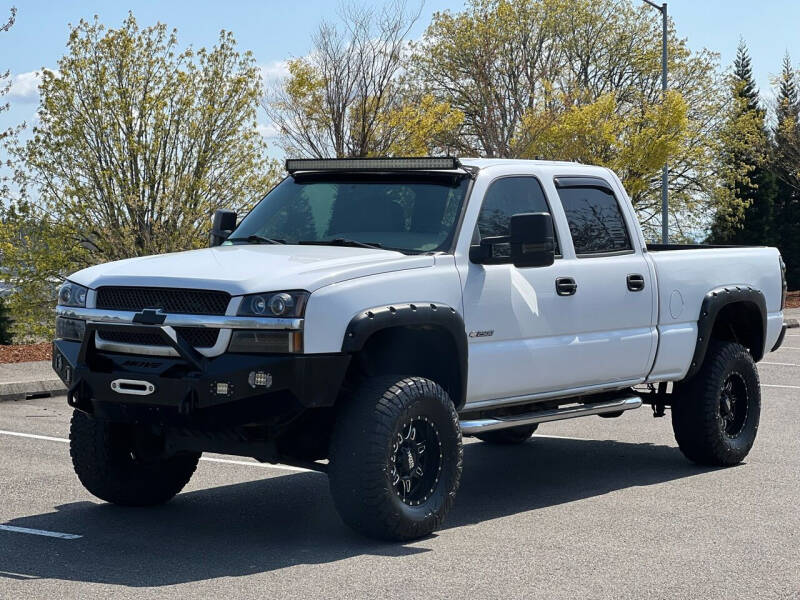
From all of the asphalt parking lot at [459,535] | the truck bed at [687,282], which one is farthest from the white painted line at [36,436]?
the truck bed at [687,282]

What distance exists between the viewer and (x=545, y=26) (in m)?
47.8

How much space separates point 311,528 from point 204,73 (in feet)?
68.4

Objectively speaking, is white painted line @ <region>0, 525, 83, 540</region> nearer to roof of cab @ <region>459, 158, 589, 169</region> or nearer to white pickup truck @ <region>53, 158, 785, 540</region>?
white pickup truck @ <region>53, 158, 785, 540</region>

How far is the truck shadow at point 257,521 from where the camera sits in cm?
617

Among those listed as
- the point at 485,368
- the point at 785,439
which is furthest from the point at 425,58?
the point at 485,368

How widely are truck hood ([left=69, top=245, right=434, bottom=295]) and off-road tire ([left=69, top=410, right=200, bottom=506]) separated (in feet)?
3.05

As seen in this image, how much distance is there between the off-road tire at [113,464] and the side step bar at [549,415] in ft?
5.74

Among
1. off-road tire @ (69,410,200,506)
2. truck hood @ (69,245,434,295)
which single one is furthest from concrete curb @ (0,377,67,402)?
truck hood @ (69,245,434,295)

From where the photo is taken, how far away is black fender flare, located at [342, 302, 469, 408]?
254 inches

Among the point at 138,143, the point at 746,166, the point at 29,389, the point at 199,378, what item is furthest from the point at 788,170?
the point at 199,378

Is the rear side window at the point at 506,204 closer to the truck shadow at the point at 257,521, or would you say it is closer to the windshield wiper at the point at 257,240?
the windshield wiper at the point at 257,240

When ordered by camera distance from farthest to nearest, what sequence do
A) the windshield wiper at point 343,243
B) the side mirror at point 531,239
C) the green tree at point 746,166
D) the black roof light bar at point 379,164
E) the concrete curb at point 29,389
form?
the green tree at point 746,166
the concrete curb at point 29,389
the black roof light bar at point 379,164
the windshield wiper at point 343,243
the side mirror at point 531,239

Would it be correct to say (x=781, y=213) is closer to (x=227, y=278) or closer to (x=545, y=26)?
(x=545, y=26)

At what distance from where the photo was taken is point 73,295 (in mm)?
7012
